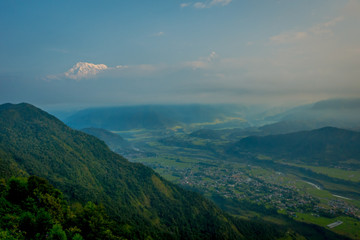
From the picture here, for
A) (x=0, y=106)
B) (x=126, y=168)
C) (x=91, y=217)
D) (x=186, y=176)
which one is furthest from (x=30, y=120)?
(x=91, y=217)

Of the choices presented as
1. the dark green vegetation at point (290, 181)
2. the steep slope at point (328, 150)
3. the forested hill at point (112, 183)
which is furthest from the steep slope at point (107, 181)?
the steep slope at point (328, 150)

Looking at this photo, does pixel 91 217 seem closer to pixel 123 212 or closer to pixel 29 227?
pixel 29 227

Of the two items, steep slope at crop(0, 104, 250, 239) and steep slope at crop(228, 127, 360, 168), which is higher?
steep slope at crop(0, 104, 250, 239)

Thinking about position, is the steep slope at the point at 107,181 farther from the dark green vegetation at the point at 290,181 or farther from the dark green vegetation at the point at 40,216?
the dark green vegetation at the point at 290,181

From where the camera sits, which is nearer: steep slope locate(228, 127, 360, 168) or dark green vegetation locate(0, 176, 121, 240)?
dark green vegetation locate(0, 176, 121, 240)

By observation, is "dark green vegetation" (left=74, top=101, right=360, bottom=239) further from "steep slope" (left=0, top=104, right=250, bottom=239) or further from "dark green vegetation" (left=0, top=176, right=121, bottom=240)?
"dark green vegetation" (left=0, top=176, right=121, bottom=240)

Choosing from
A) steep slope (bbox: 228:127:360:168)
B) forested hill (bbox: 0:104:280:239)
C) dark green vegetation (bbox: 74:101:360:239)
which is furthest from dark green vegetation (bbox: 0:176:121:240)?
steep slope (bbox: 228:127:360:168)
